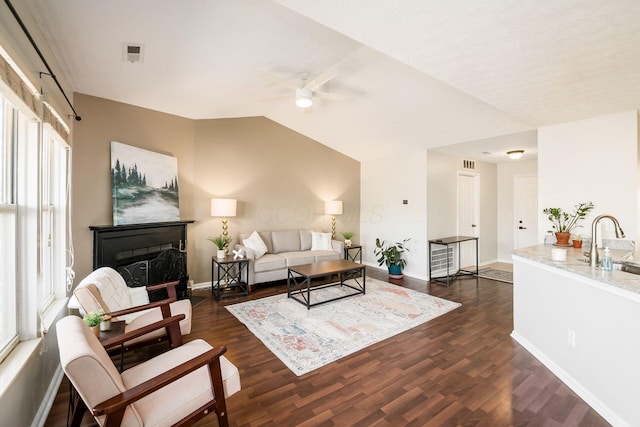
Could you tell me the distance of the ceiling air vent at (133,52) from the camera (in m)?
2.48

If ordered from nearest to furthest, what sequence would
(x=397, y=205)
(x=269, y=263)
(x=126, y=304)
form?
(x=126, y=304)
(x=269, y=263)
(x=397, y=205)

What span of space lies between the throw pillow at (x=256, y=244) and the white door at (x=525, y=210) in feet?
18.8

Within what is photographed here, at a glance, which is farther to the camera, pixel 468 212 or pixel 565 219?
pixel 468 212

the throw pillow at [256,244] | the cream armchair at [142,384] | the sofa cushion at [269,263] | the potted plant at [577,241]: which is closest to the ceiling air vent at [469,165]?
the potted plant at [577,241]

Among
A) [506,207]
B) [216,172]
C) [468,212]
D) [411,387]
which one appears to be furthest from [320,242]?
[506,207]

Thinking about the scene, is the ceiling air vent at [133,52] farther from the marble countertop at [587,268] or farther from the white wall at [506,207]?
the white wall at [506,207]

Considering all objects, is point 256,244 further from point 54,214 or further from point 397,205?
point 397,205

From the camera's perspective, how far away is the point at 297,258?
4898 millimetres

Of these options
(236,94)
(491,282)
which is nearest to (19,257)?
(236,94)

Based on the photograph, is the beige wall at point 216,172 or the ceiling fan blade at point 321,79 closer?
the ceiling fan blade at point 321,79

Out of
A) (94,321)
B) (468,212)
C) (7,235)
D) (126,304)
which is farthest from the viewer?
(468,212)

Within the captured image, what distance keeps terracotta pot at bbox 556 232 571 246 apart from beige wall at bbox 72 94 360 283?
12.8 feet

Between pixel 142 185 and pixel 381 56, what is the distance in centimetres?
343

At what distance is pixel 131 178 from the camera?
142 inches
